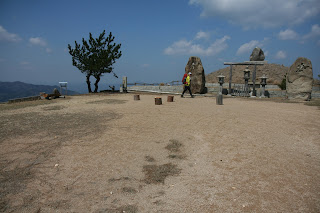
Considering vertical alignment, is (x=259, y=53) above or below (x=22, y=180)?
above

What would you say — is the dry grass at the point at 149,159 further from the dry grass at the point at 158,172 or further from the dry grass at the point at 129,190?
the dry grass at the point at 129,190

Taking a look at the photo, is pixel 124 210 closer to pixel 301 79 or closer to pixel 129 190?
pixel 129 190

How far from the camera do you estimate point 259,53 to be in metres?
20.4

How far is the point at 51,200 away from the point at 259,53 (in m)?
22.0

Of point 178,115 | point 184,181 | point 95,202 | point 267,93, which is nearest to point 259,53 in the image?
point 267,93

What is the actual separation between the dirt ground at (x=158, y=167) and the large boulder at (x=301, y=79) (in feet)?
30.5

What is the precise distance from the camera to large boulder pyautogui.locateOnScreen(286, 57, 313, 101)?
1474 cm

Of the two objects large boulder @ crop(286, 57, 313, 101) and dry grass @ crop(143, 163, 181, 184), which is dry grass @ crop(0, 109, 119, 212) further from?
large boulder @ crop(286, 57, 313, 101)

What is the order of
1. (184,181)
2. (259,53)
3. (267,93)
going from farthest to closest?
(259,53) → (267,93) → (184,181)

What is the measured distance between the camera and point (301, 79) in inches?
588

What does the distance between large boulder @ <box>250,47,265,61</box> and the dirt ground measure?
47.4 feet

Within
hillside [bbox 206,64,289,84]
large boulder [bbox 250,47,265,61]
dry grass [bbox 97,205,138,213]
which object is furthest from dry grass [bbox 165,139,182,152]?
hillside [bbox 206,64,289,84]

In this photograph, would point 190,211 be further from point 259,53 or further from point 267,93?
point 259,53

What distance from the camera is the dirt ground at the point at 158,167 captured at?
124 inches
